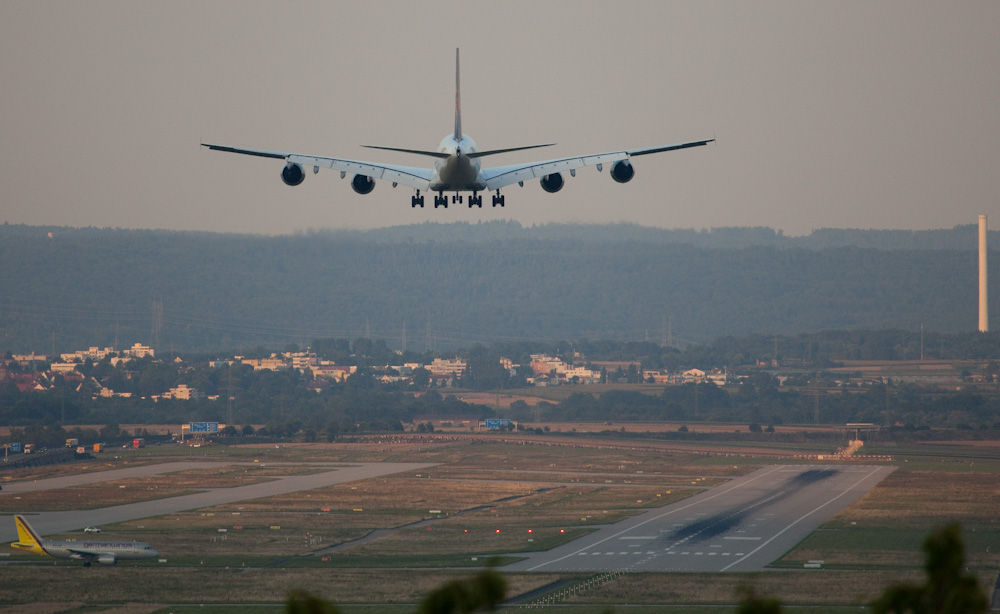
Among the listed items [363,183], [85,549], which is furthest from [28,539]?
[363,183]

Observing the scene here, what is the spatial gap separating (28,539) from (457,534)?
114 ft

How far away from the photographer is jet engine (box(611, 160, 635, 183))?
62.4m

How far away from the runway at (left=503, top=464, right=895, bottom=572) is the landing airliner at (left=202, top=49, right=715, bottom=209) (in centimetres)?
3431

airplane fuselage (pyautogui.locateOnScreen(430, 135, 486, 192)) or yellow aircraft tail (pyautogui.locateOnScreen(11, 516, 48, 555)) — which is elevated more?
airplane fuselage (pyautogui.locateOnScreen(430, 135, 486, 192))

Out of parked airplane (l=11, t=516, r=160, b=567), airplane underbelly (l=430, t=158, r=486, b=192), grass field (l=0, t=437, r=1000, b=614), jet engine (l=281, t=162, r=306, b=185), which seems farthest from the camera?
parked airplane (l=11, t=516, r=160, b=567)

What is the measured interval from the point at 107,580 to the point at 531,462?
89.3 metres

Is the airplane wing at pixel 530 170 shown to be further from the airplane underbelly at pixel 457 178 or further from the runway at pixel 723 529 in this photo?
the runway at pixel 723 529

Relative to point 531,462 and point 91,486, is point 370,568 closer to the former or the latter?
→ point 91,486

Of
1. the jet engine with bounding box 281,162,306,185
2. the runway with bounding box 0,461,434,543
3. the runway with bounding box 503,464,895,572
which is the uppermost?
the jet engine with bounding box 281,162,306,185

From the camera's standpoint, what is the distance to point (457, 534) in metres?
105

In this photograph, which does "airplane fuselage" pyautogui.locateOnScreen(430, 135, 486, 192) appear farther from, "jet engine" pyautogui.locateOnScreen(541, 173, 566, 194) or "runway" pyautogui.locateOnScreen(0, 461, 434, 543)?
"runway" pyautogui.locateOnScreen(0, 461, 434, 543)

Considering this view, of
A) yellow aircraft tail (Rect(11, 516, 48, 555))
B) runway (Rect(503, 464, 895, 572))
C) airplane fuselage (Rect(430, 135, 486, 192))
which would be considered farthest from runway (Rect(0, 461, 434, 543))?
airplane fuselage (Rect(430, 135, 486, 192))

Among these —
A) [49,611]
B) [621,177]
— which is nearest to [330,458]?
[49,611]

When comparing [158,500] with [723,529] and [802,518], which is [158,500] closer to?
[723,529]
